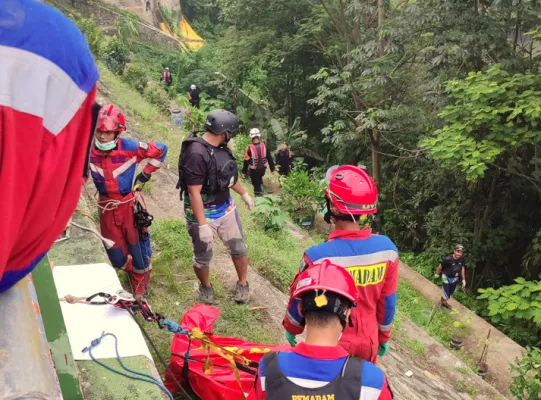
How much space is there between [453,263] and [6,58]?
9516mm

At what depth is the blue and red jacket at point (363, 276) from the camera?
112 inches

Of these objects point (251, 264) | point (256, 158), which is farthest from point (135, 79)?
point (251, 264)

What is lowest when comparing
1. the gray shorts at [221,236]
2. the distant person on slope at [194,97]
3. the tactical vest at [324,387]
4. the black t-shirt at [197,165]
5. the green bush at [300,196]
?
the green bush at [300,196]

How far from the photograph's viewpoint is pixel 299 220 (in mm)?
11570

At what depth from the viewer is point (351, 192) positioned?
2.94m

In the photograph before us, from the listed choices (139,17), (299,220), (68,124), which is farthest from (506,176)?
(139,17)

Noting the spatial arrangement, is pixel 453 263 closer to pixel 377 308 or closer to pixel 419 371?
pixel 419 371

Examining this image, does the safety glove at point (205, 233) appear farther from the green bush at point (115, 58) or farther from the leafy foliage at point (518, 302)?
the green bush at point (115, 58)

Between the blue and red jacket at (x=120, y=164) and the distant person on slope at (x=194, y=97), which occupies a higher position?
the blue and red jacket at (x=120, y=164)

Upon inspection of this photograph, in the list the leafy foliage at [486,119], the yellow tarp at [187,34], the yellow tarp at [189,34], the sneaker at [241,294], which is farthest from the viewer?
the yellow tarp at [189,34]

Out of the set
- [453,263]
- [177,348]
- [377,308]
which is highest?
[377,308]

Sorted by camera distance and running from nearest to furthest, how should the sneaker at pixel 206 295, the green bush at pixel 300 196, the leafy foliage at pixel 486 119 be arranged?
the sneaker at pixel 206 295, the leafy foliage at pixel 486 119, the green bush at pixel 300 196

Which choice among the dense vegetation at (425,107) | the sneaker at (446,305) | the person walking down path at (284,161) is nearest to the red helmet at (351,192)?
the dense vegetation at (425,107)

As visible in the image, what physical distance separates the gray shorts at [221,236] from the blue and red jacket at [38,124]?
297 cm
